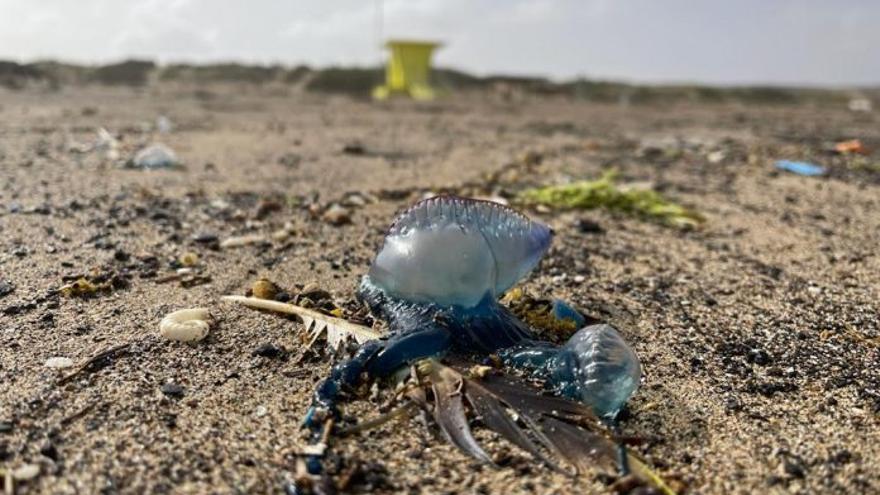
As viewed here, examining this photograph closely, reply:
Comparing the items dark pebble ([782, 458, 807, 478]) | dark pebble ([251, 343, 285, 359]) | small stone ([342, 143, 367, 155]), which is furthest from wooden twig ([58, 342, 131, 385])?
small stone ([342, 143, 367, 155])

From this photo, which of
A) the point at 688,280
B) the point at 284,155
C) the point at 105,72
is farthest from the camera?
the point at 105,72

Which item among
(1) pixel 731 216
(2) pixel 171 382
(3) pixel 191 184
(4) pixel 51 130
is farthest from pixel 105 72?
(2) pixel 171 382

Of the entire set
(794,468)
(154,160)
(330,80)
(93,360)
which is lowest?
(794,468)

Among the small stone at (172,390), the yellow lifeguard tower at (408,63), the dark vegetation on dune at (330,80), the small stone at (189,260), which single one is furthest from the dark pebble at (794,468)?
the yellow lifeguard tower at (408,63)

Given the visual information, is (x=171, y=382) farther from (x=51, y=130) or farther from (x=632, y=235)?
(x=51, y=130)

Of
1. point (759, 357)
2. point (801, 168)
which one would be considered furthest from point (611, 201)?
point (801, 168)

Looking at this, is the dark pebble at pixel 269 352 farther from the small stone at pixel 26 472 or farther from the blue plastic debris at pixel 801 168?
the blue plastic debris at pixel 801 168

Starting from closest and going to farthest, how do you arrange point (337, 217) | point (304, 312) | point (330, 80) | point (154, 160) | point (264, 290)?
point (304, 312)
point (264, 290)
point (337, 217)
point (154, 160)
point (330, 80)

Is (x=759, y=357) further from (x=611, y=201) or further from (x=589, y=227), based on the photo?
(x=611, y=201)
